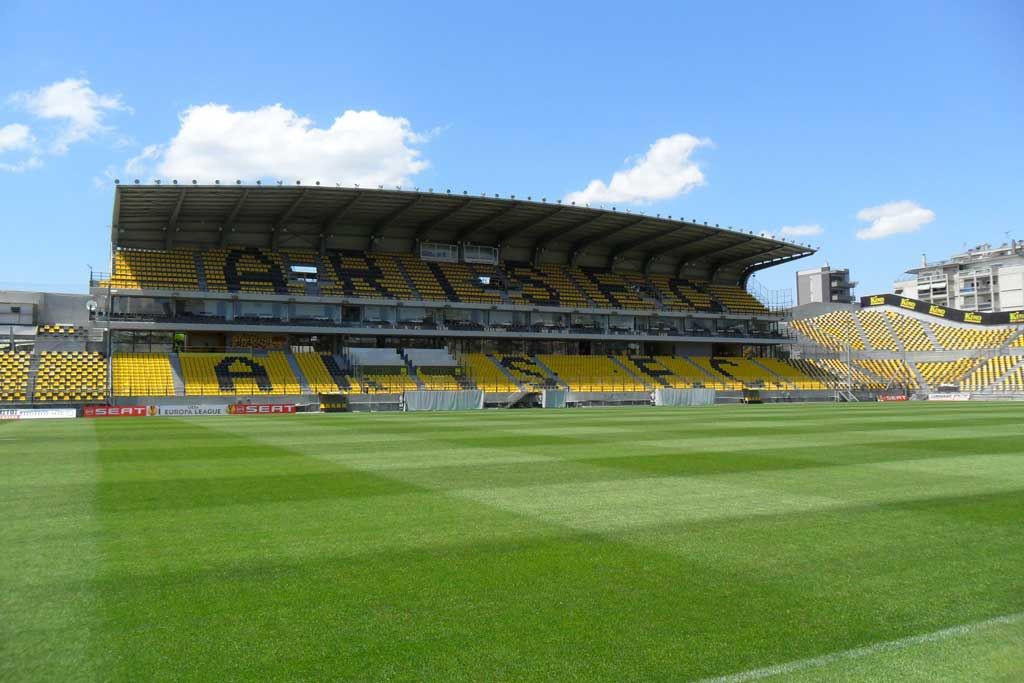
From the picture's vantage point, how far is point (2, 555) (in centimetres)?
823

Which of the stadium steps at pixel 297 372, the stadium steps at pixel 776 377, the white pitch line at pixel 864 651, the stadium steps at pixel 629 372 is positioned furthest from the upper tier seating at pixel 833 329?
the white pitch line at pixel 864 651

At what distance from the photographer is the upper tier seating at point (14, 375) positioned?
4278 cm

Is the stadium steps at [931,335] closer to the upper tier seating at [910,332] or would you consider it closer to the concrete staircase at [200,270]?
the upper tier seating at [910,332]

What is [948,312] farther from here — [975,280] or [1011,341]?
[975,280]

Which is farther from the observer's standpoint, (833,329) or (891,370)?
(833,329)

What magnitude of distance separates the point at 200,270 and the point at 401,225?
1675cm

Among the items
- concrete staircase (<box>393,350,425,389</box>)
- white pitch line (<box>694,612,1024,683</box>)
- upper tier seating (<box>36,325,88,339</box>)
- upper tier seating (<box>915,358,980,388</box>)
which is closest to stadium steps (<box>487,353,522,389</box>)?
concrete staircase (<box>393,350,425,389</box>)

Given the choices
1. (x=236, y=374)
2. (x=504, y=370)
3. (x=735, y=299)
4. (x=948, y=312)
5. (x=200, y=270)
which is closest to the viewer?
(x=236, y=374)

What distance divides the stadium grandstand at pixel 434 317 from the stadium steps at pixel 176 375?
0.19 m

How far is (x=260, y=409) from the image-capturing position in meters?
45.0

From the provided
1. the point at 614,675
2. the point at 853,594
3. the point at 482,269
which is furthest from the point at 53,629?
the point at 482,269

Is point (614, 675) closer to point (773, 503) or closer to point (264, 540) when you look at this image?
point (264, 540)

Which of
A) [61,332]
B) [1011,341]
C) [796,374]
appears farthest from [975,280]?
[61,332]

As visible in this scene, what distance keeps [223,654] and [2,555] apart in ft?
15.3
